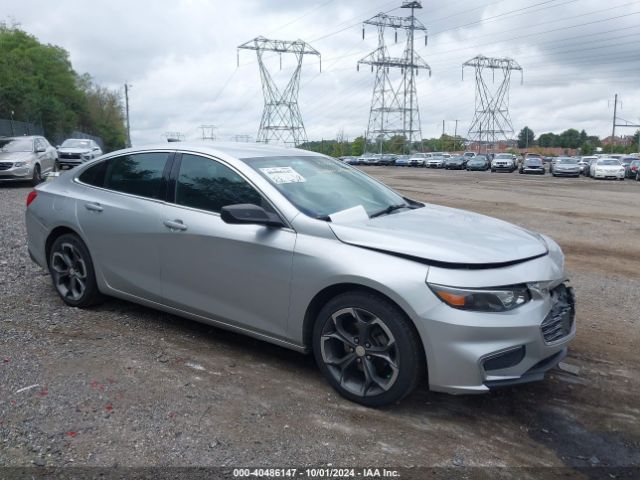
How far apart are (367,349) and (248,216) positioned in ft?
3.76

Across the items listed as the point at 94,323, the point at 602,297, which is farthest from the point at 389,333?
the point at 602,297

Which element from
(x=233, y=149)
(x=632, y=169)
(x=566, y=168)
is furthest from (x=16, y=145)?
(x=632, y=169)

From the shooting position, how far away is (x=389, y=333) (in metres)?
3.62

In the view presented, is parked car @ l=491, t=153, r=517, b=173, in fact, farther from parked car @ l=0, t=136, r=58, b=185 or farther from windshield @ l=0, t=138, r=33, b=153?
windshield @ l=0, t=138, r=33, b=153

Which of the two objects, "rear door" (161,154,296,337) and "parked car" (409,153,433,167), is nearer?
"rear door" (161,154,296,337)

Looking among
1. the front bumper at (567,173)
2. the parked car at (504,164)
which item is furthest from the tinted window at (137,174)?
the parked car at (504,164)

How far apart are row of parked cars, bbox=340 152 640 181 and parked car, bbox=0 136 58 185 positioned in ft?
55.1

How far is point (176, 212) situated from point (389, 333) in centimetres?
197

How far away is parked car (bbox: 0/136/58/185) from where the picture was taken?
17.6 meters

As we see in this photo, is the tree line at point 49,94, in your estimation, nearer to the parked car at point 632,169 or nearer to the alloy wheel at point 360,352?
the parked car at point 632,169

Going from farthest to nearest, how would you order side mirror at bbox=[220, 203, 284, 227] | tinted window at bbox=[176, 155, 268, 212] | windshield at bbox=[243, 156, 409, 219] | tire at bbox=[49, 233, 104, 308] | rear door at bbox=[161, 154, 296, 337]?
tire at bbox=[49, 233, 104, 308] → tinted window at bbox=[176, 155, 268, 212] → windshield at bbox=[243, 156, 409, 219] → rear door at bbox=[161, 154, 296, 337] → side mirror at bbox=[220, 203, 284, 227]

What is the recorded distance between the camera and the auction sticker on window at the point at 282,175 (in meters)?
4.41

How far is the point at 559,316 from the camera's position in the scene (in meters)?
3.82

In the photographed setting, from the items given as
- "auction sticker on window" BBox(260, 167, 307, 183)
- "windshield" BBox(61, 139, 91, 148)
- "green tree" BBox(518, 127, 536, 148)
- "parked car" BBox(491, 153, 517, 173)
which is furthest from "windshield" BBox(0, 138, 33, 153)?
"green tree" BBox(518, 127, 536, 148)
